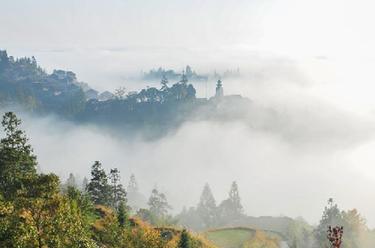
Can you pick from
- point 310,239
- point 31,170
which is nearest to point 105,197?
point 31,170

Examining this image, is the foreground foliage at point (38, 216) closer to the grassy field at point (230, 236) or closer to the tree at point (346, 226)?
the grassy field at point (230, 236)

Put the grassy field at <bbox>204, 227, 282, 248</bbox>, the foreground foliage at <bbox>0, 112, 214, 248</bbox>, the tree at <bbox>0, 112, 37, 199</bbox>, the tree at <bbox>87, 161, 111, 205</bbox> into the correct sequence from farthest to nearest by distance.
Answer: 1. the grassy field at <bbox>204, 227, 282, 248</bbox>
2. the tree at <bbox>87, 161, 111, 205</bbox>
3. the tree at <bbox>0, 112, 37, 199</bbox>
4. the foreground foliage at <bbox>0, 112, 214, 248</bbox>

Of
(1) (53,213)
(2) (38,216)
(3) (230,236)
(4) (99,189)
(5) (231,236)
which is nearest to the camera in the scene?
(2) (38,216)

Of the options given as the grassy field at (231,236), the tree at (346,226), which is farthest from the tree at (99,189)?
the tree at (346,226)

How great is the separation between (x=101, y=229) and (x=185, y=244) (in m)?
14.2

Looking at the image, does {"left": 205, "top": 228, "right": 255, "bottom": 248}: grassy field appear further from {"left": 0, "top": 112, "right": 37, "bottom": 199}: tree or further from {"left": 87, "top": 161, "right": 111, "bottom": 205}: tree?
{"left": 0, "top": 112, "right": 37, "bottom": 199}: tree

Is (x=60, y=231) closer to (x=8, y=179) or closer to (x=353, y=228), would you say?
(x=8, y=179)

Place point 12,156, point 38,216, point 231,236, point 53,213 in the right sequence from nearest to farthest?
point 38,216
point 53,213
point 12,156
point 231,236

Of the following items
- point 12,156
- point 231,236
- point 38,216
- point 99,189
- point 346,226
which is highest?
point 12,156

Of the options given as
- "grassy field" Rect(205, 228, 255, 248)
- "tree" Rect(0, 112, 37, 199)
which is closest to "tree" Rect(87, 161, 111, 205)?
"tree" Rect(0, 112, 37, 199)

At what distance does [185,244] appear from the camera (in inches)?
3206

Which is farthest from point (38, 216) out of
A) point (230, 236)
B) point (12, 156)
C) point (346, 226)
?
point (346, 226)

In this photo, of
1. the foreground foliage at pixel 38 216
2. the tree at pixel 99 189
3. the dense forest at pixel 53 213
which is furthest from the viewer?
the tree at pixel 99 189

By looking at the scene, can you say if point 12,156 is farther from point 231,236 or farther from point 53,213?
point 231,236
